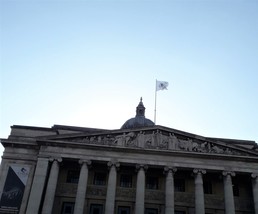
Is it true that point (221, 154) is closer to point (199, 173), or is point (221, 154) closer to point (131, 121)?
point (199, 173)

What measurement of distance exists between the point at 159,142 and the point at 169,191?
5136 millimetres

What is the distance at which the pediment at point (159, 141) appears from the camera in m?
33.8

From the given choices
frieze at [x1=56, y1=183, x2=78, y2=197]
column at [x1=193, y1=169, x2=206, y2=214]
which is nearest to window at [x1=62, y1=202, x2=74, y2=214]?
frieze at [x1=56, y1=183, x2=78, y2=197]

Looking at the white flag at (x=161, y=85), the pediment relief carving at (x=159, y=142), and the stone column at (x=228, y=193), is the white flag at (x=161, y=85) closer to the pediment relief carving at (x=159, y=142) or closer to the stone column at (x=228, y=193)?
the pediment relief carving at (x=159, y=142)

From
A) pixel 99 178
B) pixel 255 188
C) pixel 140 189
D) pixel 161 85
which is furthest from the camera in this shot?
pixel 161 85

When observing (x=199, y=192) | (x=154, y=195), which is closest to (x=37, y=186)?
(x=154, y=195)

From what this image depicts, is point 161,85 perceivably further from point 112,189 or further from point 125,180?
point 112,189

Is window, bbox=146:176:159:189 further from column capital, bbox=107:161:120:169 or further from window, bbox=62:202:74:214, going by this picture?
window, bbox=62:202:74:214

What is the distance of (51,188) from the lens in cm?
3142

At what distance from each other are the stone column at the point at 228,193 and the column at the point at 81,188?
45.2 feet

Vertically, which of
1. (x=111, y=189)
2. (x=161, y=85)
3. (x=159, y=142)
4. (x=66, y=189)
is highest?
(x=161, y=85)

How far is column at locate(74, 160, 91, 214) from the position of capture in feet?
100

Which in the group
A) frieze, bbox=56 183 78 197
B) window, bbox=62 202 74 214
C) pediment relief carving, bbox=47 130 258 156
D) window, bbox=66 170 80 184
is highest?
pediment relief carving, bbox=47 130 258 156

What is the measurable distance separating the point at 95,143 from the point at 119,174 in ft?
14.4
